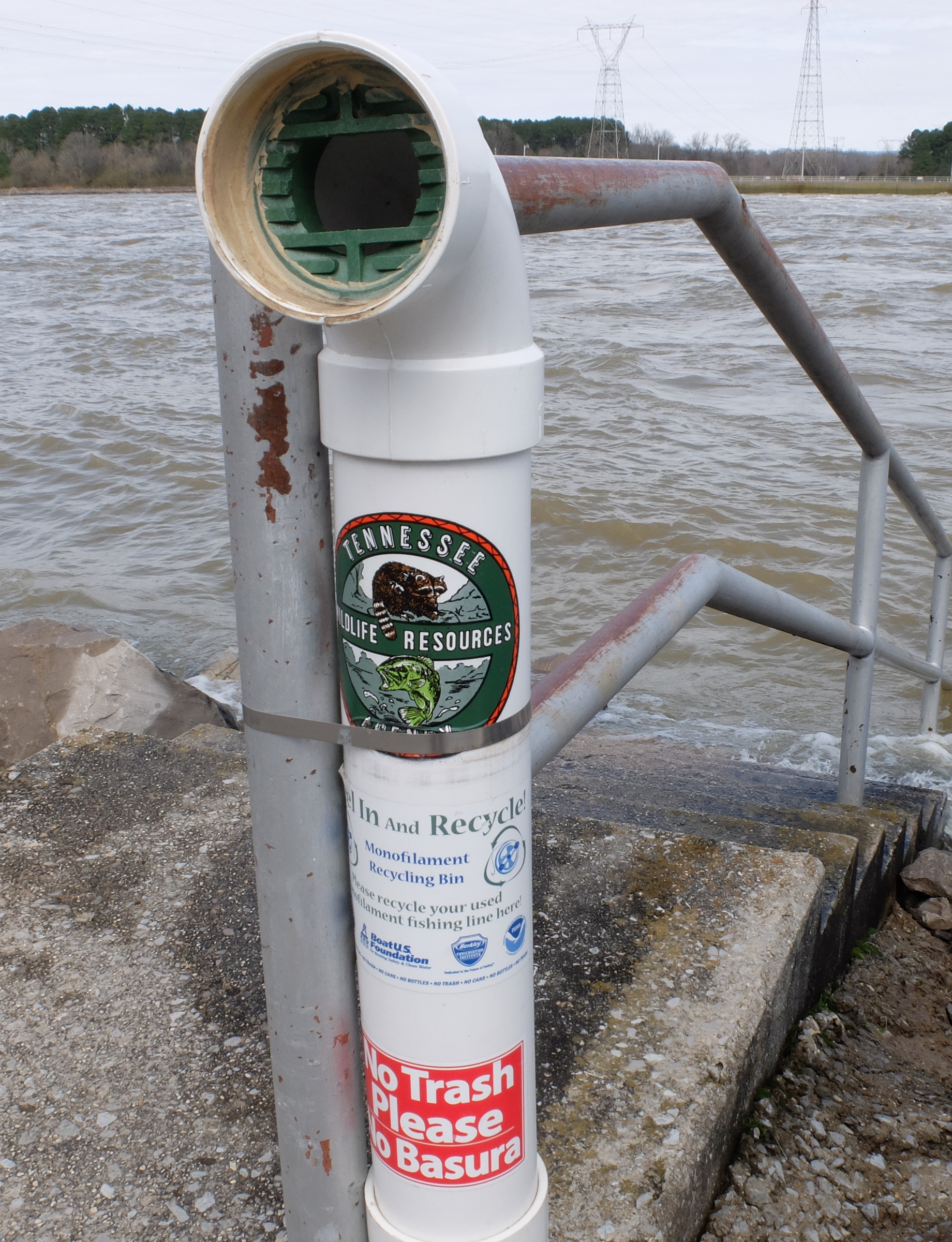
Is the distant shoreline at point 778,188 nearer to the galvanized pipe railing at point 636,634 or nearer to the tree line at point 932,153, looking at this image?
the tree line at point 932,153

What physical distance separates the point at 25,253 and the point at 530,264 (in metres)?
10.8

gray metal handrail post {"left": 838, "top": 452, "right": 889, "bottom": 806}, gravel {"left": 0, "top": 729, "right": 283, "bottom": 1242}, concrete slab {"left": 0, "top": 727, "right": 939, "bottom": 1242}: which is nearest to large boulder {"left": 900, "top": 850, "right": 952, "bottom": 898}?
gray metal handrail post {"left": 838, "top": 452, "right": 889, "bottom": 806}

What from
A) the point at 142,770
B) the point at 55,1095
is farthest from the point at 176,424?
the point at 55,1095

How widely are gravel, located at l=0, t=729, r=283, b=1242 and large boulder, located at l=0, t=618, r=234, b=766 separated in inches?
76.9

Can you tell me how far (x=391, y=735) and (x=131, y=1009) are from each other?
0.89m

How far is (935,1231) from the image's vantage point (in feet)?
3.97

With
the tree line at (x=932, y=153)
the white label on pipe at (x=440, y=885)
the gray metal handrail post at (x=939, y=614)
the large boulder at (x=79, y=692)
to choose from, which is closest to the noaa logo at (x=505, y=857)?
the white label on pipe at (x=440, y=885)

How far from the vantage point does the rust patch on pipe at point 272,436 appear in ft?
2.29

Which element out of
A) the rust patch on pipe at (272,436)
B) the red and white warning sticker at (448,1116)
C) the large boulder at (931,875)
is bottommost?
the large boulder at (931,875)

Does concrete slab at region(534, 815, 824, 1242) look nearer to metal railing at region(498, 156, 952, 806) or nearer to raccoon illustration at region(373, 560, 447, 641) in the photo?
metal railing at region(498, 156, 952, 806)

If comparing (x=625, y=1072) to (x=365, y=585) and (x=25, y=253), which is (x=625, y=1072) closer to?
(x=365, y=585)

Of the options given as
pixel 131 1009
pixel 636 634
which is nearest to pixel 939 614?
pixel 636 634

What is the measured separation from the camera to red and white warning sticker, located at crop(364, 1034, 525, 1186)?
2.59 ft

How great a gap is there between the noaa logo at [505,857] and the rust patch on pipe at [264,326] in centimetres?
39
